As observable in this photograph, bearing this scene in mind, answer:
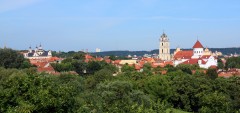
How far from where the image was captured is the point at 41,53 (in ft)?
476

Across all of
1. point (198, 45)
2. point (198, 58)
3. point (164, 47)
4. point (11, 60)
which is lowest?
point (198, 58)

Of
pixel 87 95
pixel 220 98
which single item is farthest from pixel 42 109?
pixel 220 98

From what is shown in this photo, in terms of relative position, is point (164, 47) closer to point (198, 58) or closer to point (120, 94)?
point (198, 58)

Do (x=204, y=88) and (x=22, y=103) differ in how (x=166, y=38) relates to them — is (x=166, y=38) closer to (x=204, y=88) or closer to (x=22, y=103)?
(x=204, y=88)

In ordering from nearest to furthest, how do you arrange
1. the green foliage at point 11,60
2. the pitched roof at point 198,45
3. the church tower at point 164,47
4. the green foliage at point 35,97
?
the green foliage at point 35,97, the green foliage at point 11,60, the pitched roof at point 198,45, the church tower at point 164,47

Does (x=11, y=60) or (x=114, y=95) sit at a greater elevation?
(x=11, y=60)

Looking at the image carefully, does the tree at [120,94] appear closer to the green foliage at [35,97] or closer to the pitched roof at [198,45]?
the green foliage at [35,97]

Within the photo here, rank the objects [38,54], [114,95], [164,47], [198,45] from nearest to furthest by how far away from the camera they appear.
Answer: [114,95], [198,45], [164,47], [38,54]

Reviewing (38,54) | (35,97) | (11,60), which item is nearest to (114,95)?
(35,97)

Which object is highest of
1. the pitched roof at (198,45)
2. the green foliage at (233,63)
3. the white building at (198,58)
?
the pitched roof at (198,45)

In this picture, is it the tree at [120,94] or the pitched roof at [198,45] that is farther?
the pitched roof at [198,45]

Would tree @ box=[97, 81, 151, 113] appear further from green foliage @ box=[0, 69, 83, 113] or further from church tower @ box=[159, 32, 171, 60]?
church tower @ box=[159, 32, 171, 60]

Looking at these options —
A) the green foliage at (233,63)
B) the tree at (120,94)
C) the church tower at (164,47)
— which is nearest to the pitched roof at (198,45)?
the church tower at (164,47)

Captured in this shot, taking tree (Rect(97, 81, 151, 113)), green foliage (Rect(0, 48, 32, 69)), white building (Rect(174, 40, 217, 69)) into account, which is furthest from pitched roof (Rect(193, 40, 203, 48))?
tree (Rect(97, 81, 151, 113))
